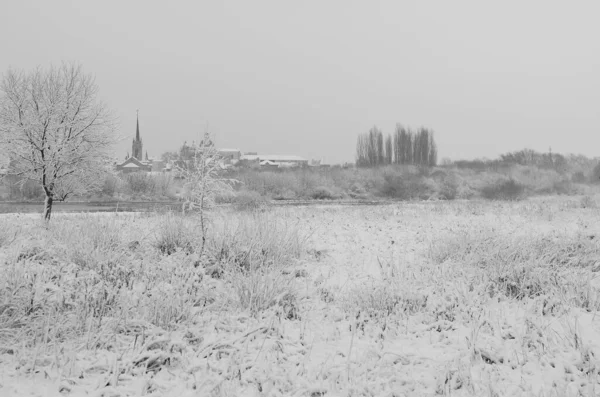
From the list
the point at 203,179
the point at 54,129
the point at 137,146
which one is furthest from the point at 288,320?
the point at 137,146

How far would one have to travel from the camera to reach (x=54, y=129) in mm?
11781

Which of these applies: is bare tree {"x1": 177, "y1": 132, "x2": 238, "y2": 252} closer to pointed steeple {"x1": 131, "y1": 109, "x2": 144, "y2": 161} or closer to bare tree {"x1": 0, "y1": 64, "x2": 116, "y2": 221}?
bare tree {"x1": 0, "y1": 64, "x2": 116, "y2": 221}

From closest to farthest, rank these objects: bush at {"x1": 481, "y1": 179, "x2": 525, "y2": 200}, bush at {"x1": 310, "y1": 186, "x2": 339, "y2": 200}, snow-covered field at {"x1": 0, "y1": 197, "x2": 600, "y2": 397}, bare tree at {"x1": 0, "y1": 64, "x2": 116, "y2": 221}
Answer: snow-covered field at {"x1": 0, "y1": 197, "x2": 600, "y2": 397}, bare tree at {"x1": 0, "y1": 64, "x2": 116, "y2": 221}, bush at {"x1": 310, "y1": 186, "x2": 339, "y2": 200}, bush at {"x1": 481, "y1": 179, "x2": 525, "y2": 200}

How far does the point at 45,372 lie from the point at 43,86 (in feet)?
39.4

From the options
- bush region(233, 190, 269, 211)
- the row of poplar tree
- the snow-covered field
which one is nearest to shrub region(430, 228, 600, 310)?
the snow-covered field

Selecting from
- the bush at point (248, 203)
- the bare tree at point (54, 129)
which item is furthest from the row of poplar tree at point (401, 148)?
the bare tree at point (54, 129)

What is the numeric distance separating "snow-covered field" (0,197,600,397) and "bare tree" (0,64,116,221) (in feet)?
16.2

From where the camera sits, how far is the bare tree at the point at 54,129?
1147 centimetres

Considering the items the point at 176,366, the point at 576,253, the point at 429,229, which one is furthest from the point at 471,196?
the point at 176,366

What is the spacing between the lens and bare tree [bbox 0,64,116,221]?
11469 mm

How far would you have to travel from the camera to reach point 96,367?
135 inches

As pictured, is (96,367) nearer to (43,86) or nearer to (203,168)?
(203,168)

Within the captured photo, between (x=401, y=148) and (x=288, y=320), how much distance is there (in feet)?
190

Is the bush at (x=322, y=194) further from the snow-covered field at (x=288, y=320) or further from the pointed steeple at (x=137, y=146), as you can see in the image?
the pointed steeple at (x=137, y=146)
